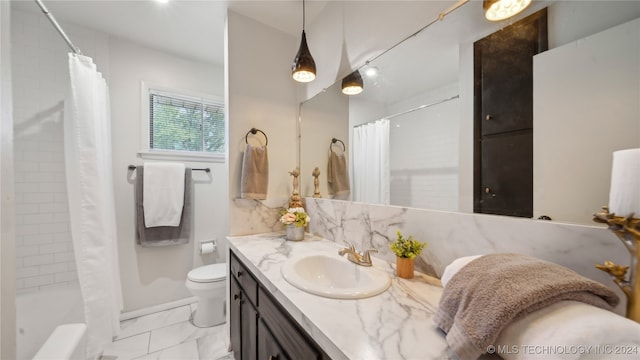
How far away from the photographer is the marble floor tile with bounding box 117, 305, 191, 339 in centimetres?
184

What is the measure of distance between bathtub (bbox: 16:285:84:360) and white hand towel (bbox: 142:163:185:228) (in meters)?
0.67

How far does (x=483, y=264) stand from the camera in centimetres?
56

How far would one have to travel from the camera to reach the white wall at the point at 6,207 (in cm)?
63

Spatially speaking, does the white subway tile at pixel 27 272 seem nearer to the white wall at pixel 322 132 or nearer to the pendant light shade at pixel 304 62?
the white wall at pixel 322 132

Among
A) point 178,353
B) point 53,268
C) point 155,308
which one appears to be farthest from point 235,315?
point 53,268

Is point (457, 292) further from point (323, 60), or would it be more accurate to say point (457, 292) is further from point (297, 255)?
point (323, 60)

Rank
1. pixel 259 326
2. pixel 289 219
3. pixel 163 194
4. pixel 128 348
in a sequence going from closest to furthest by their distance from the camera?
pixel 259 326 < pixel 289 219 < pixel 128 348 < pixel 163 194

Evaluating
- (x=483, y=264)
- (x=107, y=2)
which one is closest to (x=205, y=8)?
(x=107, y=2)

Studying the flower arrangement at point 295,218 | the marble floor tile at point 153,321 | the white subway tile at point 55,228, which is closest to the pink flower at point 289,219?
the flower arrangement at point 295,218

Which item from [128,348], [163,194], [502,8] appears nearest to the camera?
[502,8]

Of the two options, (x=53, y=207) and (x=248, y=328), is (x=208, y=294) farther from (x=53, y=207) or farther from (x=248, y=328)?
(x=53, y=207)

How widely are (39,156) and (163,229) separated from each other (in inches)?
40.1

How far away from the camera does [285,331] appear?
2.55 ft

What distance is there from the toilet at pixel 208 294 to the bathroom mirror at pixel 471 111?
4.63 ft
